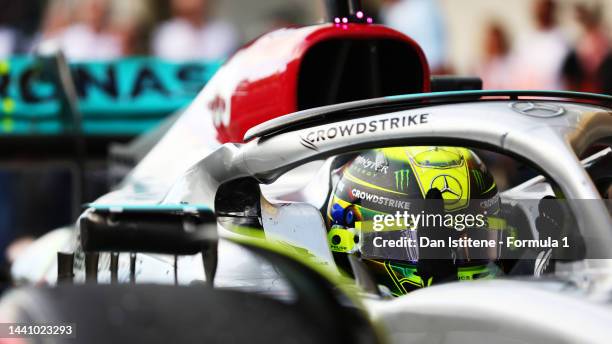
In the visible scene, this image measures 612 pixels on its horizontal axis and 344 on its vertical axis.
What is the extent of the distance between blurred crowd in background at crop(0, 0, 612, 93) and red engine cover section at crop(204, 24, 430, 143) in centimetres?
330

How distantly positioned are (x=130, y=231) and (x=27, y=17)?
6.11 m

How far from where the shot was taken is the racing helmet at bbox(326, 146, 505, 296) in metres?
2.22

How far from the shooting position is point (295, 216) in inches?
93.0

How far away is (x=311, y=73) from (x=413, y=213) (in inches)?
31.2

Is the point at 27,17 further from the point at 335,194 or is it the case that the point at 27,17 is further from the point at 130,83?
the point at 335,194

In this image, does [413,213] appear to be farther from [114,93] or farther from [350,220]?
[114,93]

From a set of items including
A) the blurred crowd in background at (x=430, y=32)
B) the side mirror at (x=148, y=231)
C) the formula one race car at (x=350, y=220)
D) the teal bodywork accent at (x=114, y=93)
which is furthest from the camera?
the blurred crowd in background at (x=430, y=32)

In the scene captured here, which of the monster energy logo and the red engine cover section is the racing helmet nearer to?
the monster energy logo

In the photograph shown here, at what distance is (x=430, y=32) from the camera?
649 centimetres

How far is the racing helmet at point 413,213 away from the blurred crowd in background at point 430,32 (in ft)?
12.8

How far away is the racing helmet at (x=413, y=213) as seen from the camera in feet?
7.30

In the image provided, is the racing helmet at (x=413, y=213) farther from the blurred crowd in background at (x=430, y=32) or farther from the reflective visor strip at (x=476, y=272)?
the blurred crowd in background at (x=430, y=32)

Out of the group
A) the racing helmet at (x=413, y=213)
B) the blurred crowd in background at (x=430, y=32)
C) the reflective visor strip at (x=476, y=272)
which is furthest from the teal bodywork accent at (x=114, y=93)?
the reflective visor strip at (x=476, y=272)

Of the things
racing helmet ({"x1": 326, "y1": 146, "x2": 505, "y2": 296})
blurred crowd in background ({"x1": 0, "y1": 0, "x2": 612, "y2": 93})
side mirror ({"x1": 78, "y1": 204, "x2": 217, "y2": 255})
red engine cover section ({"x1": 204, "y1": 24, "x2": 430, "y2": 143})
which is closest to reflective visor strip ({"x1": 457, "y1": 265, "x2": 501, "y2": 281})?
racing helmet ({"x1": 326, "y1": 146, "x2": 505, "y2": 296})
